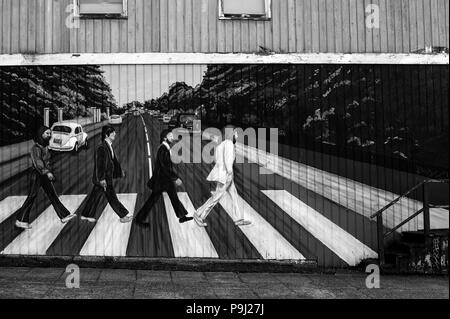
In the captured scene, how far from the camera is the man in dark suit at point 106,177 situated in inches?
375

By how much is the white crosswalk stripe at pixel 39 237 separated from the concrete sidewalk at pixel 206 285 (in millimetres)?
410

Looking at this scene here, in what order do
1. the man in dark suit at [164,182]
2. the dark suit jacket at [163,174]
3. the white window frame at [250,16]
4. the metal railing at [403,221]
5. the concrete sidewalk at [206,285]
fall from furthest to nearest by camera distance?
the white window frame at [250,16], the dark suit jacket at [163,174], the man in dark suit at [164,182], the metal railing at [403,221], the concrete sidewalk at [206,285]

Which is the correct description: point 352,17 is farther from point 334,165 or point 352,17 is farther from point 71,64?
point 71,64

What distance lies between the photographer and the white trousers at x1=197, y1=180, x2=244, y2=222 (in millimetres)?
9562

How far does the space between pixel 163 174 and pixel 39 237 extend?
2.59m

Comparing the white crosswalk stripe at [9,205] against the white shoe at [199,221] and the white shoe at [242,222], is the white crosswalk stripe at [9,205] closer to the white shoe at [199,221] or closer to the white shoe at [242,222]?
the white shoe at [199,221]

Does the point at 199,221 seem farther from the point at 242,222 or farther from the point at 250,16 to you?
the point at 250,16

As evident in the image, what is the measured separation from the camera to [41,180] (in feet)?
31.4

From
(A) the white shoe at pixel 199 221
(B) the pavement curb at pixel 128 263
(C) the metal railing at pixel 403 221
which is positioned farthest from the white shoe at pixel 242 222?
(C) the metal railing at pixel 403 221

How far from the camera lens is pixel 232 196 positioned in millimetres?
9664

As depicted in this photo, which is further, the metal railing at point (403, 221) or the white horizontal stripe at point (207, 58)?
the white horizontal stripe at point (207, 58)

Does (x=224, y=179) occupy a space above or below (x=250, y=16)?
below

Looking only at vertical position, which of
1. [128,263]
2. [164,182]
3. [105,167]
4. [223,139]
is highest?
[223,139]

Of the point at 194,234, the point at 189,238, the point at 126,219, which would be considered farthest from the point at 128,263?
the point at 194,234
